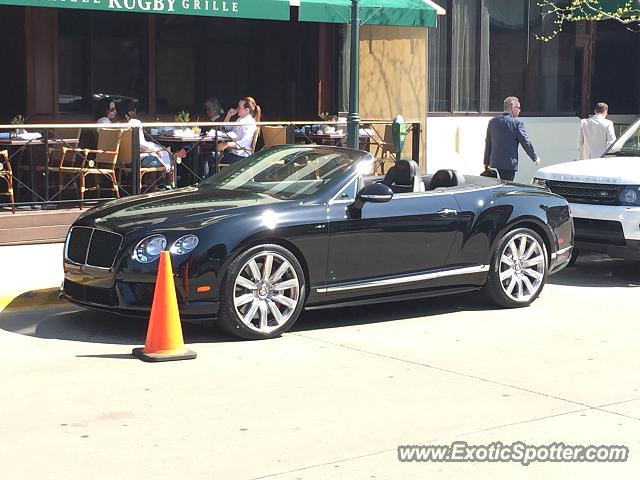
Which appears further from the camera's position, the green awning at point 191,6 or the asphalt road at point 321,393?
the green awning at point 191,6

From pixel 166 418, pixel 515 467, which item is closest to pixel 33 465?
pixel 166 418

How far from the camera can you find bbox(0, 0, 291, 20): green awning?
13.5 meters

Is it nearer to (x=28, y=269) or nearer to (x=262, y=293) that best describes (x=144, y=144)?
(x=28, y=269)

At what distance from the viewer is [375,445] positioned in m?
5.79

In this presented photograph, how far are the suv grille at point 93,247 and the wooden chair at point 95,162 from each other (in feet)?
14.7

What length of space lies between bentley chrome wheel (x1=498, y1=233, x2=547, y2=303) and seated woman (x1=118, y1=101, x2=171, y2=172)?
5.56m

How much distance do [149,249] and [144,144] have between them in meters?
5.90

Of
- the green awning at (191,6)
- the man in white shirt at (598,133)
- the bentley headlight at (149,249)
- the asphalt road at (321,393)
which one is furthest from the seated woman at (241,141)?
the bentley headlight at (149,249)

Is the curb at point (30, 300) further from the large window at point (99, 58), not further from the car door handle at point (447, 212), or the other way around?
the large window at point (99, 58)

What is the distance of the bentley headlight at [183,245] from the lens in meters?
8.13

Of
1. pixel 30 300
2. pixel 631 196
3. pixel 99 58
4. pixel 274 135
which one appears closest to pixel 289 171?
pixel 30 300

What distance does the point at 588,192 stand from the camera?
38.5 feet

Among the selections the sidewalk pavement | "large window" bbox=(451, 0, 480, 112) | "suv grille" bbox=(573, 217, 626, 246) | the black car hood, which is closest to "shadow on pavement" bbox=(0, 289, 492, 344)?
the sidewalk pavement

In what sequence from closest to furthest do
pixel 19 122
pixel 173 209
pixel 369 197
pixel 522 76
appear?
pixel 173 209 < pixel 369 197 < pixel 19 122 < pixel 522 76
